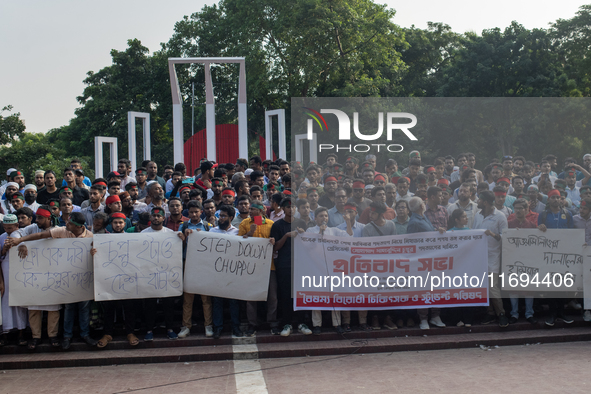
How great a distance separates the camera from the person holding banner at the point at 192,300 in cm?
750

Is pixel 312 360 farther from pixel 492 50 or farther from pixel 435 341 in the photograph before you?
pixel 492 50

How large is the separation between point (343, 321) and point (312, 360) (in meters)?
0.93

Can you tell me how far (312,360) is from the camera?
693 cm

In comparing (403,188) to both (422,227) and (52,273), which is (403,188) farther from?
(52,273)

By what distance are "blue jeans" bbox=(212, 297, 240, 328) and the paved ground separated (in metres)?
0.72

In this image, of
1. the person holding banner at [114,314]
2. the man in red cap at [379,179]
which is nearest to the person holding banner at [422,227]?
the man in red cap at [379,179]

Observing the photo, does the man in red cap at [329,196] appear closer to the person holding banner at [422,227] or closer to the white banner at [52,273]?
the person holding banner at [422,227]

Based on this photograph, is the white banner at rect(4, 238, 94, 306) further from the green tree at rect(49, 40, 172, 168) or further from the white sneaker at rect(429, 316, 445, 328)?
the green tree at rect(49, 40, 172, 168)

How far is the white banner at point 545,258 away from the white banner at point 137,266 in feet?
14.8

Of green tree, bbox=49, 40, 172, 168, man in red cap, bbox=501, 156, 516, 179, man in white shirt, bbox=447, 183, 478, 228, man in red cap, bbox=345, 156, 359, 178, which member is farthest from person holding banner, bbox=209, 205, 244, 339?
green tree, bbox=49, 40, 172, 168

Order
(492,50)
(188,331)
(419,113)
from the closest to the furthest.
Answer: (188,331) → (419,113) → (492,50)

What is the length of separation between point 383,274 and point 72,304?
409cm

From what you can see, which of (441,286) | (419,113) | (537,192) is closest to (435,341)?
(441,286)

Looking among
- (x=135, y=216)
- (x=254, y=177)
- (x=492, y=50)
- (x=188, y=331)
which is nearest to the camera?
(x=188, y=331)
